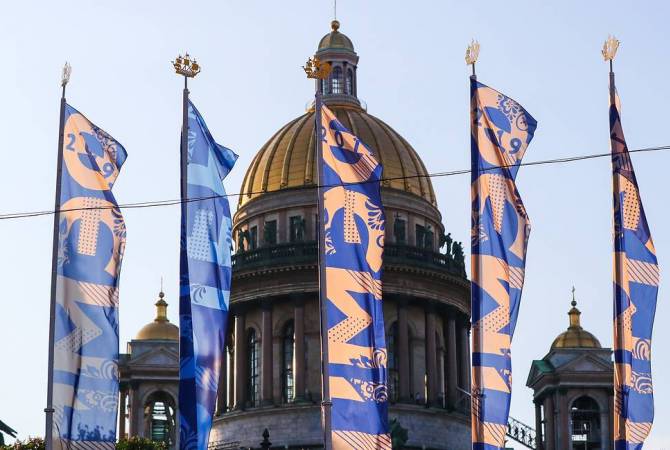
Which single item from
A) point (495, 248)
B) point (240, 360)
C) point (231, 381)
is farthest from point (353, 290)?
point (231, 381)

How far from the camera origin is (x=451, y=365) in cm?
11031

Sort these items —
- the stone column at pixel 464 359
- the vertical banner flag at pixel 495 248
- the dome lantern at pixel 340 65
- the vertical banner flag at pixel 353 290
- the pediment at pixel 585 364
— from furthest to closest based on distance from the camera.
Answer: the dome lantern at pixel 340 65
the stone column at pixel 464 359
the pediment at pixel 585 364
the vertical banner flag at pixel 495 248
the vertical banner flag at pixel 353 290

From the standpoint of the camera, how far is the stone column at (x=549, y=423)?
10719 cm

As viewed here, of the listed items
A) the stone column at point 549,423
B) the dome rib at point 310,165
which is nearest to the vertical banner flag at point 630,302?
the dome rib at point 310,165

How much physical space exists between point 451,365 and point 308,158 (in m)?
14.7

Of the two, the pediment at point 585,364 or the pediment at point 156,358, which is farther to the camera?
the pediment at point 156,358

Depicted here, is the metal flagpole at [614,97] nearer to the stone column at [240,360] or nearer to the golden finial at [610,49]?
the golden finial at [610,49]

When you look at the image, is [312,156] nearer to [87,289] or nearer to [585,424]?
[585,424]

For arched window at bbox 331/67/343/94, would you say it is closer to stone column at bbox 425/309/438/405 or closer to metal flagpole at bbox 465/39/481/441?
stone column at bbox 425/309/438/405


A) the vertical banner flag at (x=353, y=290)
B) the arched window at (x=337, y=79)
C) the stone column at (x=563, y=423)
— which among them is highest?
the arched window at (x=337, y=79)

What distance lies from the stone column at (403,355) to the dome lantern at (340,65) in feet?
48.0

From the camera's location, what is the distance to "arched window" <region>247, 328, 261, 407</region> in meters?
109

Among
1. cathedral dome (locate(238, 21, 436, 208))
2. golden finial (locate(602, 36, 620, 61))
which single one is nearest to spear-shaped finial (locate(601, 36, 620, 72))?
golden finial (locate(602, 36, 620, 61))

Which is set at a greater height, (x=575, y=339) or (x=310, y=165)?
(x=310, y=165)
